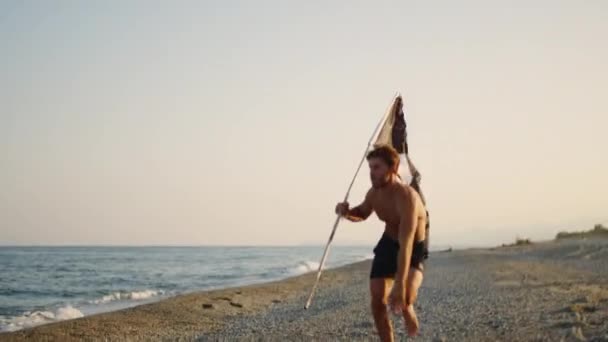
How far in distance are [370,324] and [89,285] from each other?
1016 inches

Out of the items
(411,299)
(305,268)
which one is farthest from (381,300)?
(305,268)

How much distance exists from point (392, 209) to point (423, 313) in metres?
6.70

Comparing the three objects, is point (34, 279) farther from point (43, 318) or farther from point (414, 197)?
point (414, 197)

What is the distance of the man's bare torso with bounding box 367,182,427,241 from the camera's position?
6688 mm

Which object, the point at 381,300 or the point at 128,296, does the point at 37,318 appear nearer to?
the point at 128,296

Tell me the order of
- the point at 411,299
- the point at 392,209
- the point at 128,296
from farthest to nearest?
the point at 128,296 → the point at 392,209 → the point at 411,299

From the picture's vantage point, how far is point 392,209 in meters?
6.75

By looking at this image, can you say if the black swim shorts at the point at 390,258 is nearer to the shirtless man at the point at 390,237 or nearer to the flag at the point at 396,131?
the shirtless man at the point at 390,237

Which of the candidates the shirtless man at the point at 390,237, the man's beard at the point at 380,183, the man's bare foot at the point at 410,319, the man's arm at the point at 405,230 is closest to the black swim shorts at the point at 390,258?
the shirtless man at the point at 390,237

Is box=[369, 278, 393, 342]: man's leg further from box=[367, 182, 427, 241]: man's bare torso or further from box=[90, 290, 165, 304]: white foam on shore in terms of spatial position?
box=[90, 290, 165, 304]: white foam on shore

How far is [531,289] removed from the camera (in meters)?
15.3

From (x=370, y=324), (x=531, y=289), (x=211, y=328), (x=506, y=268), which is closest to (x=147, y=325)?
(x=211, y=328)

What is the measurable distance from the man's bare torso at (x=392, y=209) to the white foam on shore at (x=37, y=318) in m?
14.2

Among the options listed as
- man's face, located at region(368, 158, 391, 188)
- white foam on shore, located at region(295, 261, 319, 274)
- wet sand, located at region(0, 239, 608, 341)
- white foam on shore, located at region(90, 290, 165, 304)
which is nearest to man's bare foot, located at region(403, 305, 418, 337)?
man's face, located at region(368, 158, 391, 188)
